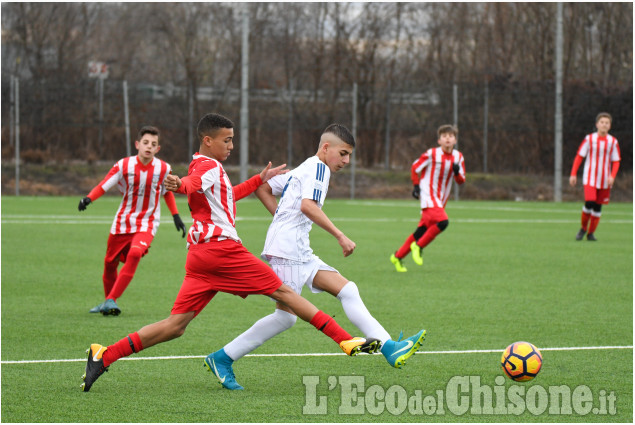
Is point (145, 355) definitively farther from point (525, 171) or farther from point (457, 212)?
point (525, 171)

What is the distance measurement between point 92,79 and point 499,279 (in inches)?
955

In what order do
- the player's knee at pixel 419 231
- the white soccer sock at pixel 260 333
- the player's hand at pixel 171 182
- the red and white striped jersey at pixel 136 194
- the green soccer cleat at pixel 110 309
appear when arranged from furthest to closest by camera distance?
1. the player's knee at pixel 419 231
2. the red and white striped jersey at pixel 136 194
3. the green soccer cleat at pixel 110 309
4. the white soccer sock at pixel 260 333
5. the player's hand at pixel 171 182

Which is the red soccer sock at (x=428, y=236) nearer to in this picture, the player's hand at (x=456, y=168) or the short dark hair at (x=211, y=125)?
the player's hand at (x=456, y=168)

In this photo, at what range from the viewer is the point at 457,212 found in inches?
986

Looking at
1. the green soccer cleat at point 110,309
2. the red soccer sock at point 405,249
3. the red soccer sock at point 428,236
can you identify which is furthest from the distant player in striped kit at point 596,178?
the green soccer cleat at point 110,309

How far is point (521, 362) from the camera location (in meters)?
5.67

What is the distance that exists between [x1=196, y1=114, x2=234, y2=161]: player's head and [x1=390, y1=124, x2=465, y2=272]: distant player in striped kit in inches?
267

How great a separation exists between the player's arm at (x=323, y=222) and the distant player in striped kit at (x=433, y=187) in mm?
6669

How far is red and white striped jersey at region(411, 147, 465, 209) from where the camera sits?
42.0 feet

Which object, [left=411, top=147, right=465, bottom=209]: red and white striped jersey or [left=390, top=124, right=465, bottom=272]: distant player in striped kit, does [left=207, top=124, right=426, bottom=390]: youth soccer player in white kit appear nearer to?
[left=390, top=124, right=465, bottom=272]: distant player in striped kit

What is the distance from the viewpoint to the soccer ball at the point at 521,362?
566cm

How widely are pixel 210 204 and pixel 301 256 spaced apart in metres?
0.67

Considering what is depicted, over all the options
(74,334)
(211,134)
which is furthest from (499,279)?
(211,134)

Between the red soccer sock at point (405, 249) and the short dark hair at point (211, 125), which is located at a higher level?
the short dark hair at point (211, 125)
